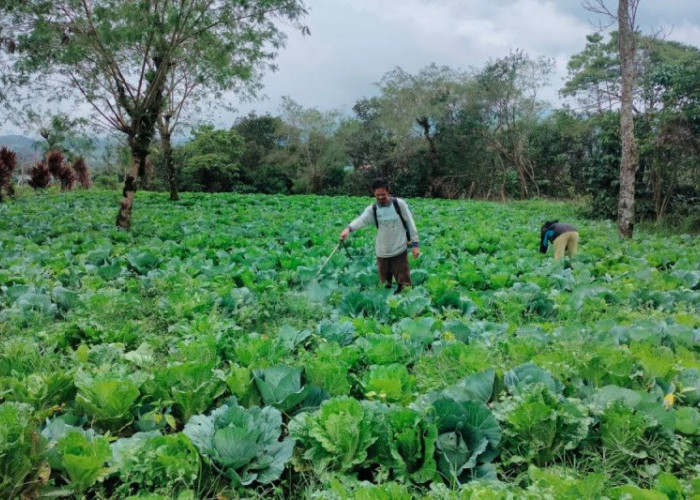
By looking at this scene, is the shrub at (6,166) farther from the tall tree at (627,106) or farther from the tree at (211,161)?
the tall tree at (627,106)

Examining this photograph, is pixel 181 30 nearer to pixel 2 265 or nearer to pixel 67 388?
pixel 2 265

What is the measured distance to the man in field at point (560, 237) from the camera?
7812 millimetres

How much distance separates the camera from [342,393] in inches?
116

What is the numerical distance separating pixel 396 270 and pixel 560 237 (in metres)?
3.25

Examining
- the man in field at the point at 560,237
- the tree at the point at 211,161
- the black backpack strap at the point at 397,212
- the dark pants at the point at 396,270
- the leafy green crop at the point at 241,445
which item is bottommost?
the leafy green crop at the point at 241,445

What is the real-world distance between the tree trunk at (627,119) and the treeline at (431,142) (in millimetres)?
9924

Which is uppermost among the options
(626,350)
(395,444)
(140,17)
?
(140,17)

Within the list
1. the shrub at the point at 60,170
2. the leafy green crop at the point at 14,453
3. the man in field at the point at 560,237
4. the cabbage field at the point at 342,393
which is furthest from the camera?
the shrub at the point at 60,170

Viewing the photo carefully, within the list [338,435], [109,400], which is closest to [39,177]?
[109,400]

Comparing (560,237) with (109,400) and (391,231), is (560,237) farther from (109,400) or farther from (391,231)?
(109,400)

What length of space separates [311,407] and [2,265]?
561 cm

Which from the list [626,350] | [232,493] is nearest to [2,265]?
[232,493]

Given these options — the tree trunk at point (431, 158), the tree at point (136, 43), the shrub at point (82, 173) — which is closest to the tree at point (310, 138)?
the tree trunk at point (431, 158)

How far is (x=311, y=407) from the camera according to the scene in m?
2.81
